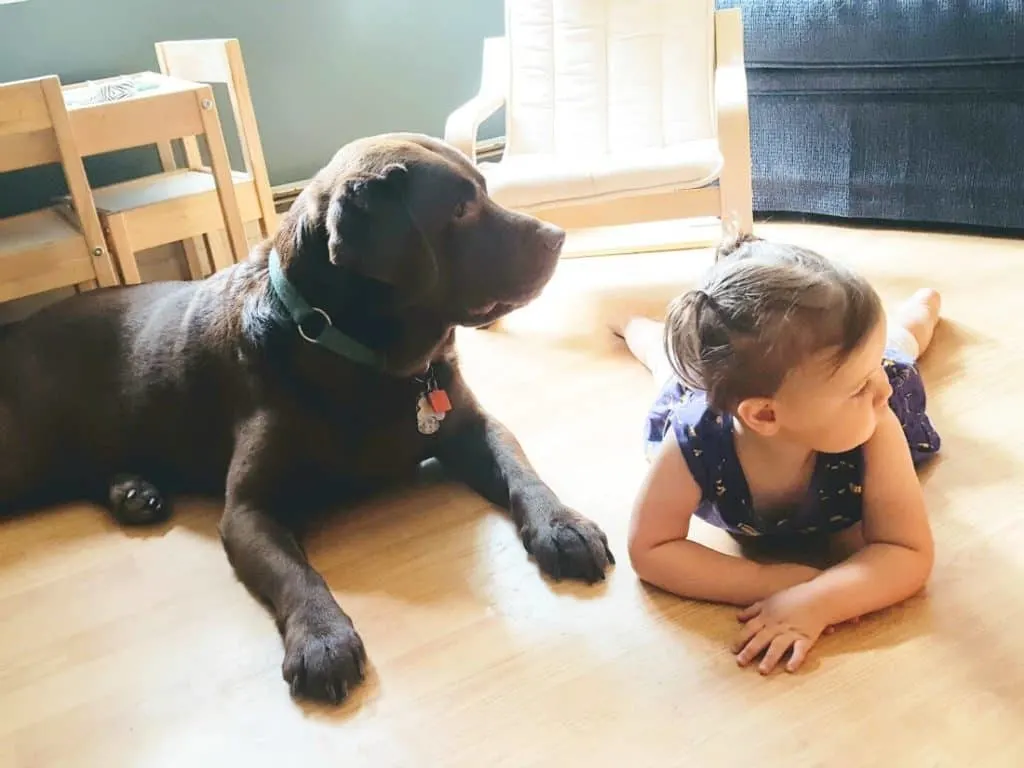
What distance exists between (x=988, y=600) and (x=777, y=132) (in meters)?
1.84

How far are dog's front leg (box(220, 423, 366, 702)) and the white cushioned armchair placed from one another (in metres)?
1.09

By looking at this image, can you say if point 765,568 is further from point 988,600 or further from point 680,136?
point 680,136

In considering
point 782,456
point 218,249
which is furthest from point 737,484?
point 218,249

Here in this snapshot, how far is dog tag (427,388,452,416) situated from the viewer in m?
1.57

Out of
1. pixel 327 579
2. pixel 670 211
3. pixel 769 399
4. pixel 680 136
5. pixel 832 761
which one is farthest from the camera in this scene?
pixel 680 136

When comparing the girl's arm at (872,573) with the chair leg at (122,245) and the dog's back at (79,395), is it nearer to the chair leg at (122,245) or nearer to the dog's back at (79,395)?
the dog's back at (79,395)

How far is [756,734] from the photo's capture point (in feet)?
3.57

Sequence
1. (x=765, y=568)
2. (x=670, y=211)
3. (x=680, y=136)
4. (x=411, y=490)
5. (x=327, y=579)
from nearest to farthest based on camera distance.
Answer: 1. (x=765, y=568)
2. (x=327, y=579)
3. (x=411, y=490)
4. (x=670, y=211)
5. (x=680, y=136)

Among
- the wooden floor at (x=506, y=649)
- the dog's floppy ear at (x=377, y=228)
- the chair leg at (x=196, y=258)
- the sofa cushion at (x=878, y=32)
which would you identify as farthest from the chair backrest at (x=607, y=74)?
the dog's floppy ear at (x=377, y=228)

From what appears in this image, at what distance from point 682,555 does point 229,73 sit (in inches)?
72.2

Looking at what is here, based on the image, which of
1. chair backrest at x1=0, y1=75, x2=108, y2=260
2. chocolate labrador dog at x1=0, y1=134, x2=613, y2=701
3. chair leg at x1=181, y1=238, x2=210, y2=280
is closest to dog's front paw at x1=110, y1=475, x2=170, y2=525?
chocolate labrador dog at x1=0, y1=134, x2=613, y2=701

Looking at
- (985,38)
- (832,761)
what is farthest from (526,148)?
(832,761)

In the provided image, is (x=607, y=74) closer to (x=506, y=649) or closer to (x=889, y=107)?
(x=889, y=107)

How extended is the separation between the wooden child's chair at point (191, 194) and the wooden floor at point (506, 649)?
84cm
